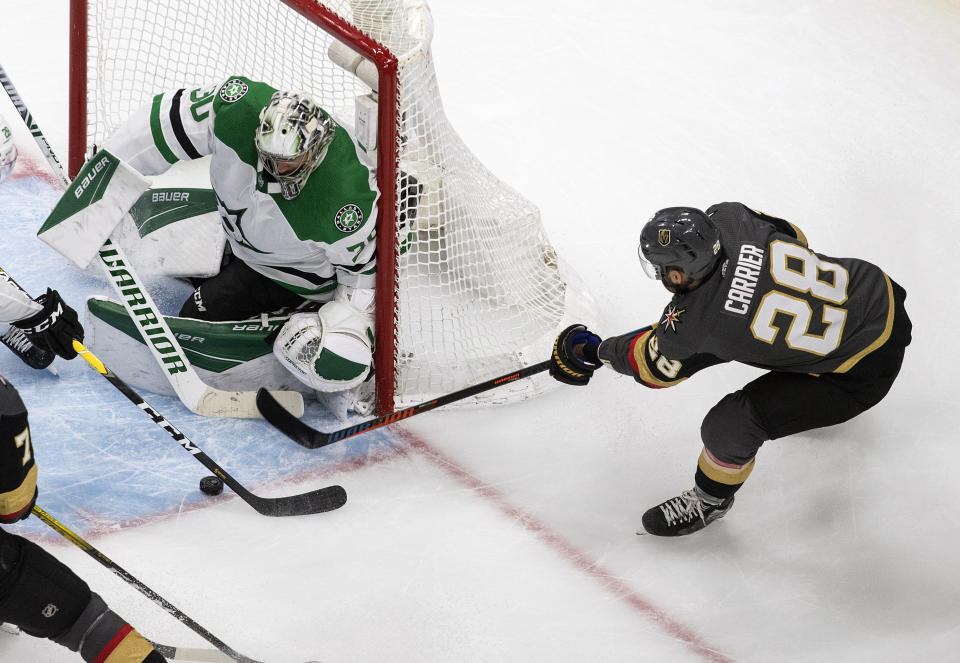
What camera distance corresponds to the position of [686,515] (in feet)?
8.80

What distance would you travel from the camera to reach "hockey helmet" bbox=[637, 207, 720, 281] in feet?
7.45

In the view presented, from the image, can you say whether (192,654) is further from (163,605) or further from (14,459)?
(14,459)

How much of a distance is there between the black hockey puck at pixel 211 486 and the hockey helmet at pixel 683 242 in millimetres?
1230

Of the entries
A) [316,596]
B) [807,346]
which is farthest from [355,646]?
[807,346]

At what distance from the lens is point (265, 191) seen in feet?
8.65

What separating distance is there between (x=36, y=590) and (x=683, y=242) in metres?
1.51

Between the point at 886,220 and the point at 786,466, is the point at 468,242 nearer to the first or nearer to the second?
the point at 786,466

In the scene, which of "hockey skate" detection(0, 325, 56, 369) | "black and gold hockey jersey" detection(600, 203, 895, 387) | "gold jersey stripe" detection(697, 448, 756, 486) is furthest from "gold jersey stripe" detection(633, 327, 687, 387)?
"hockey skate" detection(0, 325, 56, 369)

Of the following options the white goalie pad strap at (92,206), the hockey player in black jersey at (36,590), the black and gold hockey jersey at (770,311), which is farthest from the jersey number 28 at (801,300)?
the white goalie pad strap at (92,206)

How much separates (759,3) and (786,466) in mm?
2981

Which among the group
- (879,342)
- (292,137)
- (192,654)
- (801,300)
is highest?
(292,137)

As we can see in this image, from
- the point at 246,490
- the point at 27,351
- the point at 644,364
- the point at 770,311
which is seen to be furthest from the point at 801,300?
the point at 27,351

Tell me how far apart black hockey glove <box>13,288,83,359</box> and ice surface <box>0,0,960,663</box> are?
32cm

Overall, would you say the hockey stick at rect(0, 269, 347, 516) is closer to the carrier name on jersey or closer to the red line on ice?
the red line on ice
